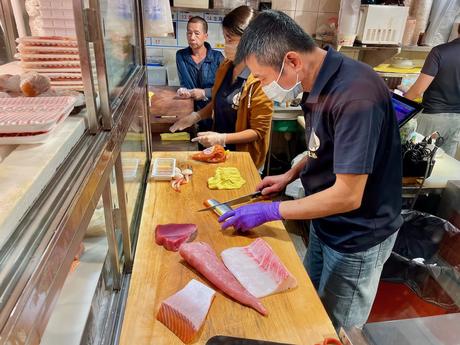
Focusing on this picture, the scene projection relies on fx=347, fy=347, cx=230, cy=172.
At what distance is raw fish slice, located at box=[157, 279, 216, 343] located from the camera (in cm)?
101

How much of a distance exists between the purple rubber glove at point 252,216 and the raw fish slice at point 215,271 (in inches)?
7.3

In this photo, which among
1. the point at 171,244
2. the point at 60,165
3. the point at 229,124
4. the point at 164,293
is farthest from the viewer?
the point at 229,124

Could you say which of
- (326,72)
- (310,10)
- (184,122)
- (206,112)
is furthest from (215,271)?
(310,10)

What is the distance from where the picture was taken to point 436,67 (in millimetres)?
3377

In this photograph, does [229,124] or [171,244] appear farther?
[229,124]

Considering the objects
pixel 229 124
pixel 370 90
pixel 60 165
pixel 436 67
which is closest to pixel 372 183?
pixel 370 90

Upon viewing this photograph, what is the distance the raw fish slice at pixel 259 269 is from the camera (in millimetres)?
1206

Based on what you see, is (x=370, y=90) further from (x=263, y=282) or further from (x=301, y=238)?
(x=301, y=238)

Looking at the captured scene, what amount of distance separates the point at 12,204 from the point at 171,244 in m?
0.83

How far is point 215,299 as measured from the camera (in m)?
1.16

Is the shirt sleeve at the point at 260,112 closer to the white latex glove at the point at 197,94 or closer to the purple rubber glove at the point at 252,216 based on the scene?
the purple rubber glove at the point at 252,216

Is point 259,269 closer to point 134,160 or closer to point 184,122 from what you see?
point 134,160

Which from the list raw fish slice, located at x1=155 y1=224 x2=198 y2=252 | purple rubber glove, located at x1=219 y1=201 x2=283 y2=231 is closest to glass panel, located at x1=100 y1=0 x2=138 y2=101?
raw fish slice, located at x1=155 y1=224 x2=198 y2=252

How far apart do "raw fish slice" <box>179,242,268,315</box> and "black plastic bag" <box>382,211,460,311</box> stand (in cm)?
155
